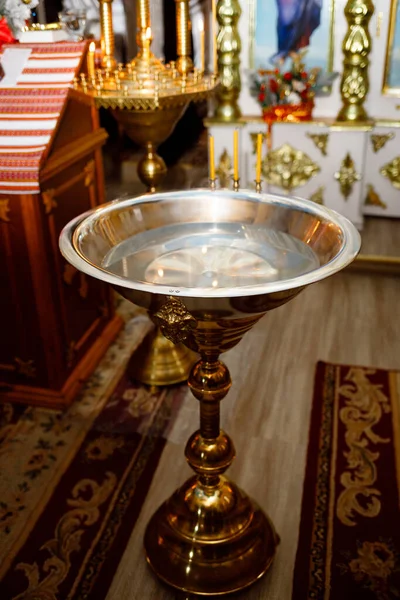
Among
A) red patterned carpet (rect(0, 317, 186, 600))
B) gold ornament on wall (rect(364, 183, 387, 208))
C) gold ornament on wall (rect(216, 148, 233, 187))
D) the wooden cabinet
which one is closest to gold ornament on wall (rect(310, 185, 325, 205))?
gold ornament on wall (rect(364, 183, 387, 208))

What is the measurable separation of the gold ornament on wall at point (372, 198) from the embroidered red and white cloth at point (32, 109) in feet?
8.27

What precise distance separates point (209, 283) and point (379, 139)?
3131mm

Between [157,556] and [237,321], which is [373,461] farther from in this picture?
[237,321]

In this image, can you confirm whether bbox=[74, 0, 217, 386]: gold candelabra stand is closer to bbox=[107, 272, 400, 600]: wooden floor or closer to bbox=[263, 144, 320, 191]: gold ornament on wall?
bbox=[107, 272, 400, 600]: wooden floor

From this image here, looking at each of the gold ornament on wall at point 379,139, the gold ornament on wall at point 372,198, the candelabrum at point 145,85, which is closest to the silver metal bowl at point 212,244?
the candelabrum at point 145,85

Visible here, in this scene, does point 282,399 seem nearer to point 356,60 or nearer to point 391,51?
point 356,60

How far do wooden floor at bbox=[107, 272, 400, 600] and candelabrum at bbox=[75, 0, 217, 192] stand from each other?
1.09 metres

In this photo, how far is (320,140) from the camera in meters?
3.93

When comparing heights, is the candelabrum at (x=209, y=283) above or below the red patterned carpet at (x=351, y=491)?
above

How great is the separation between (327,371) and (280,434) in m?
0.50

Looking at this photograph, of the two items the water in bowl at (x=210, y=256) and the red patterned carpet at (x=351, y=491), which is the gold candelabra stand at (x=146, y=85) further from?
the red patterned carpet at (x=351, y=491)

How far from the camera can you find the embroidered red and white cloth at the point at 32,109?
2150 millimetres

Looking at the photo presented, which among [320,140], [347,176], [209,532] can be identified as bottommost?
Answer: [209,532]

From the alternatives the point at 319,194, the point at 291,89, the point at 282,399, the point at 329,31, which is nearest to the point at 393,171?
the point at 319,194
